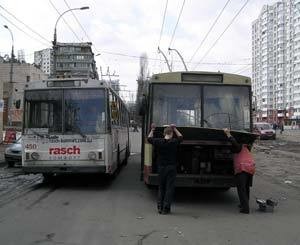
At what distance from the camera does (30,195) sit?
13672mm

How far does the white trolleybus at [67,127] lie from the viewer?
48.0 ft

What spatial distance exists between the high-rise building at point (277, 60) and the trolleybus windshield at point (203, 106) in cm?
7261

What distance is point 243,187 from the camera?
1129 centimetres

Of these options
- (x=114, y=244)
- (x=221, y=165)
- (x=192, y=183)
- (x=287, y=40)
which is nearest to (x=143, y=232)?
(x=114, y=244)

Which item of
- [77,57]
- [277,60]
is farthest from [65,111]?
[277,60]

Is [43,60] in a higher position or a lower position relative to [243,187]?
higher

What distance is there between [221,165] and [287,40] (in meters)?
112

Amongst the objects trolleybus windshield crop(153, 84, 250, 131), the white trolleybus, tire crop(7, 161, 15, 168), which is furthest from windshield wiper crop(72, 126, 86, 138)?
tire crop(7, 161, 15, 168)

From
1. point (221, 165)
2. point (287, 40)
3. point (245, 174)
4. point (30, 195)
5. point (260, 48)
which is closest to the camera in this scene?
point (245, 174)

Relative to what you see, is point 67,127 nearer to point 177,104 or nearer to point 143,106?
point 143,106

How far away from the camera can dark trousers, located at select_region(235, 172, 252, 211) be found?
1123cm

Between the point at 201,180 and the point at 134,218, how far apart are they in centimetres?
231

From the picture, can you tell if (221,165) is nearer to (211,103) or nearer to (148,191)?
(211,103)

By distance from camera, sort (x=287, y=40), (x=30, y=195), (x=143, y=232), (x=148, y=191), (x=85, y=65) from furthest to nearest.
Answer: (x=287, y=40)
(x=85, y=65)
(x=148, y=191)
(x=30, y=195)
(x=143, y=232)
